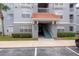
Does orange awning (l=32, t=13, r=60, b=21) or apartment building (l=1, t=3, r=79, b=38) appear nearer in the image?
orange awning (l=32, t=13, r=60, b=21)

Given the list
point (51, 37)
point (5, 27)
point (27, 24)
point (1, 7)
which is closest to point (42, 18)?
point (51, 37)

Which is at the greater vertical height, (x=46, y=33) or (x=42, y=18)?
(x=42, y=18)

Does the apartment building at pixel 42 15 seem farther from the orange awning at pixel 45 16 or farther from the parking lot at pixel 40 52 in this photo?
the parking lot at pixel 40 52

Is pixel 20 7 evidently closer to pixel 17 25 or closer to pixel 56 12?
pixel 17 25

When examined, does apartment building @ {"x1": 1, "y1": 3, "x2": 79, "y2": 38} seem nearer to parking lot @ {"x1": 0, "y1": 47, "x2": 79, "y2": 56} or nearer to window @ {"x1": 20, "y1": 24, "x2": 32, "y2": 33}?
window @ {"x1": 20, "y1": 24, "x2": 32, "y2": 33}

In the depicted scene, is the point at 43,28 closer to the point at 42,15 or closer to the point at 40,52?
the point at 42,15

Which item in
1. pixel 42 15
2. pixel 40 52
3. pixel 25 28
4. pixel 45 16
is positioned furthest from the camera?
pixel 25 28

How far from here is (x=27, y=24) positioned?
30078 mm

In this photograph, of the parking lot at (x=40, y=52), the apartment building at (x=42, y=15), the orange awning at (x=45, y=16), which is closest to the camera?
the parking lot at (x=40, y=52)

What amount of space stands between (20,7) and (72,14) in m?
8.87

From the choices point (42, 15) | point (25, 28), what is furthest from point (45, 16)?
point (25, 28)

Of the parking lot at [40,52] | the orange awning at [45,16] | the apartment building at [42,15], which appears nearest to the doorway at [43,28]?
the apartment building at [42,15]

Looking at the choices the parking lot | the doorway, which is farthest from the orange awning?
the parking lot

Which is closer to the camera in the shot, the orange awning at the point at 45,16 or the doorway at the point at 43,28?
the orange awning at the point at 45,16
